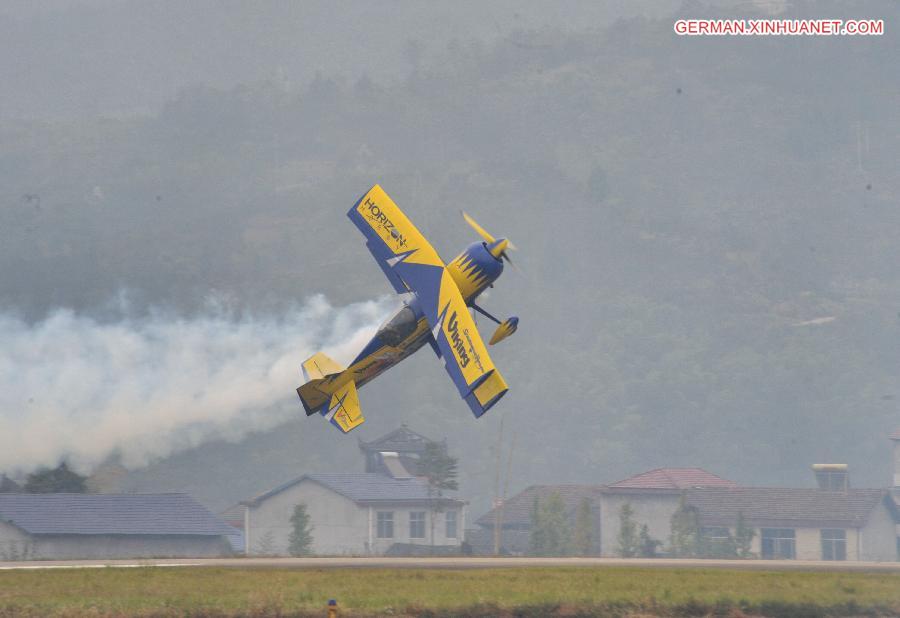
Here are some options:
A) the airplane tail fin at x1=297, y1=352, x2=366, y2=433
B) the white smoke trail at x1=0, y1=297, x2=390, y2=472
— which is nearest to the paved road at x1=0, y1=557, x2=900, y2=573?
the airplane tail fin at x1=297, y1=352, x2=366, y2=433

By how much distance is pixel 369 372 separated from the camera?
5956cm

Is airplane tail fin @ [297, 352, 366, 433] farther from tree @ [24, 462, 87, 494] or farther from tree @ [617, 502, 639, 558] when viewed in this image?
tree @ [617, 502, 639, 558]

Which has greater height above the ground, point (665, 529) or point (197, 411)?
point (197, 411)

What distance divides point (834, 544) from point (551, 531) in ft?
77.3

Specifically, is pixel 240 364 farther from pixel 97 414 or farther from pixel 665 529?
Result: pixel 665 529

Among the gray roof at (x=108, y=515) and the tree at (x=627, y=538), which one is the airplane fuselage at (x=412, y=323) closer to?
the gray roof at (x=108, y=515)

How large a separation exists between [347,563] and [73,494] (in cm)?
3286

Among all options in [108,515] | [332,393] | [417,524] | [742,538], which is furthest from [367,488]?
[332,393]

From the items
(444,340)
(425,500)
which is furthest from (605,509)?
(444,340)

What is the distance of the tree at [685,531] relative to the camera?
10406 centimetres

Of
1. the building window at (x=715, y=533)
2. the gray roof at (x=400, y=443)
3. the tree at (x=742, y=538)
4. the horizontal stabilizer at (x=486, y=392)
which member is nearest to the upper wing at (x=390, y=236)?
the horizontal stabilizer at (x=486, y=392)

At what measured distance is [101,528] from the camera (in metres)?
85.6

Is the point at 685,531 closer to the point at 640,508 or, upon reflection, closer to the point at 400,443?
the point at 640,508

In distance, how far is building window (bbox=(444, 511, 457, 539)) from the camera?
377 feet
